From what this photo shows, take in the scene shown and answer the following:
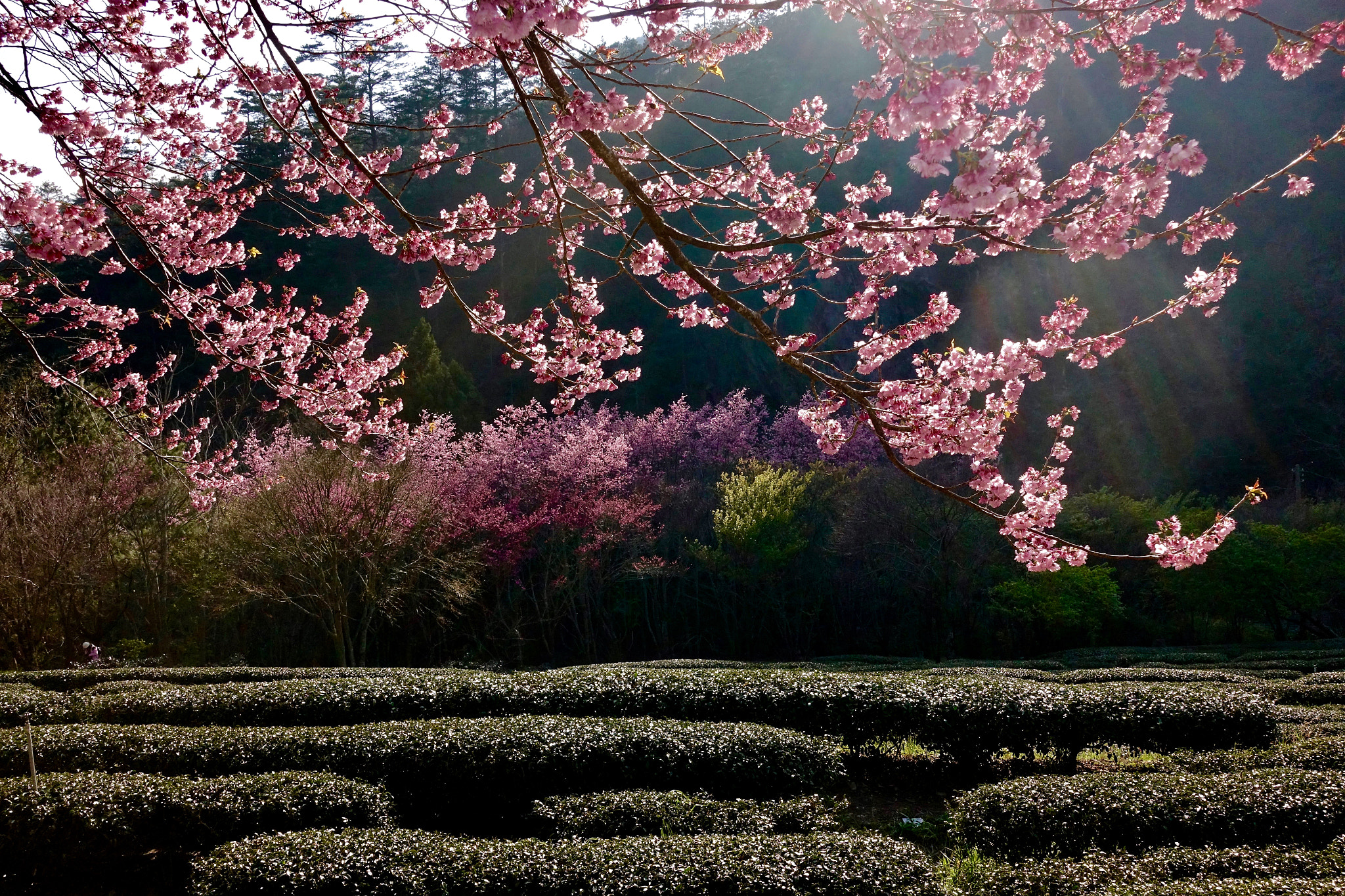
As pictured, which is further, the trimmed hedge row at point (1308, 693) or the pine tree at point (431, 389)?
the pine tree at point (431, 389)

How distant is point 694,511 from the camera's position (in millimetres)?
22281

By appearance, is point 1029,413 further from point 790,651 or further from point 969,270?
point 790,651

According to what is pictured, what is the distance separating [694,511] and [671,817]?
17.3 m

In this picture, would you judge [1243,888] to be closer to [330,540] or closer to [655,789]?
[655,789]

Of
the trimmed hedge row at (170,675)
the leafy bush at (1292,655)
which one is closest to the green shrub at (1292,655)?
the leafy bush at (1292,655)

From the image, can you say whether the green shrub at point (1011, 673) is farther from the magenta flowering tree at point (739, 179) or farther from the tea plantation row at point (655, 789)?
the magenta flowering tree at point (739, 179)

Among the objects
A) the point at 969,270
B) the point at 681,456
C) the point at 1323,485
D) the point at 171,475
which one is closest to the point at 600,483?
the point at 681,456

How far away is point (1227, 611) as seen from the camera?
59.9 ft

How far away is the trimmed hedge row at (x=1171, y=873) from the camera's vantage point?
3.65 metres

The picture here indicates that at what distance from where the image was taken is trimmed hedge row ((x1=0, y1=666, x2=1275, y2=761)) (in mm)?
7121

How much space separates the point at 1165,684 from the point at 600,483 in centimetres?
1379

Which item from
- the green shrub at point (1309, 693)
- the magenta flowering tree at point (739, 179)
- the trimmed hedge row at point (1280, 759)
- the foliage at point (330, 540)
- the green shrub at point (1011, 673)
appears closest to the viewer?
the magenta flowering tree at point (739, 179)

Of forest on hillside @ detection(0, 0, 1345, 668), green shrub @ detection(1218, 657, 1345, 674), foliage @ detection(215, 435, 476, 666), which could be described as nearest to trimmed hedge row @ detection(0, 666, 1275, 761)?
green shrub @ detection(1218, 657, 1345, 674)

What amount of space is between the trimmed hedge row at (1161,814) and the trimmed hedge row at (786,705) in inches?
79.0
